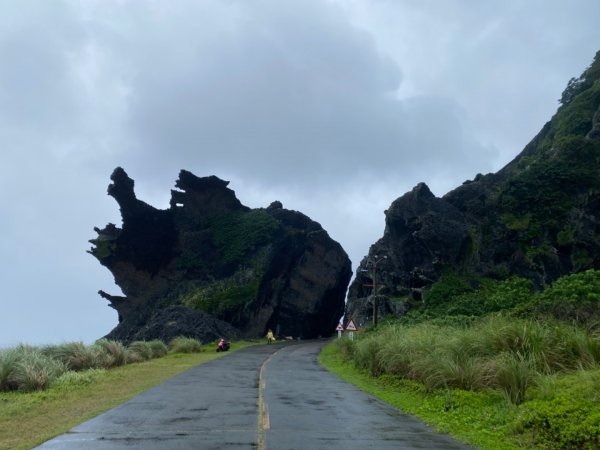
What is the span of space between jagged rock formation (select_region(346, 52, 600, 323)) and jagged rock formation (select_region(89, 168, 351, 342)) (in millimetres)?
19319

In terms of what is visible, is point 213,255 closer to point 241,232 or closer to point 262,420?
point 241,232

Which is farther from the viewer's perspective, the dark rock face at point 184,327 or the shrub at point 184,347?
the dark rock face at point 184,327

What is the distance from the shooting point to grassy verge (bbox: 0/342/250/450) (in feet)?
32.1

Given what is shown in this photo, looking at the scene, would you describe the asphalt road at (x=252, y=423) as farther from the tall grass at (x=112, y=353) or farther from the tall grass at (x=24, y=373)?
the tall grass at (x=112, y=353)

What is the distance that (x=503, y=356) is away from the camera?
12.5 m

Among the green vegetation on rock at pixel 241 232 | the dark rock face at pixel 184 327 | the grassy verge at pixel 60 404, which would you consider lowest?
the grassy verge at pixel 60 404

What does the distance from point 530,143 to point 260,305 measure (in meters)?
39.0

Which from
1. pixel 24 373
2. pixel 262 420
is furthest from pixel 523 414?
pixel 24 373

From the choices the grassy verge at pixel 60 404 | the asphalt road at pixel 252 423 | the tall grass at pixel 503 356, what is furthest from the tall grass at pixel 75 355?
the tall grass at pixel 503 356

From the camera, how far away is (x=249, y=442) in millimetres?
8438

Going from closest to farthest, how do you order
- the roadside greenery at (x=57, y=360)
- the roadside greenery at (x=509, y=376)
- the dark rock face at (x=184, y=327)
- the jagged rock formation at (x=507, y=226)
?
the roadside greenery at (x=509, y=376) < the roadside greenery at (x=57, y=360) < the jagged rock formation at (x=507, y=226) < the dark rock face at (x=184, y=327)

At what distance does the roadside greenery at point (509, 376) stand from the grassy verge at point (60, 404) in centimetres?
666

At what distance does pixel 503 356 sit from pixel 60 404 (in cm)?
1048

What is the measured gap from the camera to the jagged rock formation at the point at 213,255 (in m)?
75.8
